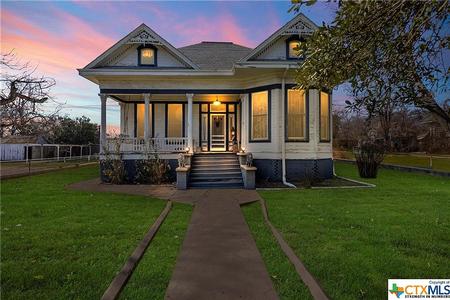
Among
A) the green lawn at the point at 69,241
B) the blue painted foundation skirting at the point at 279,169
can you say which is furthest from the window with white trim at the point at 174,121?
the green lawn at the point at 69,241

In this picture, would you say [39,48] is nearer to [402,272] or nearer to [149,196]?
[149,196]

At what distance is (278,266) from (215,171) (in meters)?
9.13

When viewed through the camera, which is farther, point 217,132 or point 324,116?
point 217,132

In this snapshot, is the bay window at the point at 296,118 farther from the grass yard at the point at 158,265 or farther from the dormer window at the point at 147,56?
the grass yard at the point at 158,265

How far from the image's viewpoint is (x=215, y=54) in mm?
17500

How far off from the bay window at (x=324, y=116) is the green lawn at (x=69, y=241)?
8187mm

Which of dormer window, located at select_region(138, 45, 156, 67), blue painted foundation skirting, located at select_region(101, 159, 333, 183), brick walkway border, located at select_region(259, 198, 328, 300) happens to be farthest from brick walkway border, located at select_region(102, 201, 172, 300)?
dormer window, located at select_region(138, 45, 156, 67)

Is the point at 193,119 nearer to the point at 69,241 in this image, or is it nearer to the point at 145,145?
the point at 145,145

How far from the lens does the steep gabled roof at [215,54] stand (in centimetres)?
1539

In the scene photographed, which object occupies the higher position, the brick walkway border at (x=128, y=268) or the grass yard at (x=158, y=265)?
the brick walkway border at (x=128, y=268)

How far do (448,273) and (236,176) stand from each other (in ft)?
30.5

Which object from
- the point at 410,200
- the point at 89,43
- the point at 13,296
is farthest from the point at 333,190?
the point at 89,43

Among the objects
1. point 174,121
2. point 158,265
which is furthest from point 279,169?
point 158,265

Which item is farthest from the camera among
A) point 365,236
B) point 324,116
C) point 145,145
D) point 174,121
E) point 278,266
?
point 174,121
